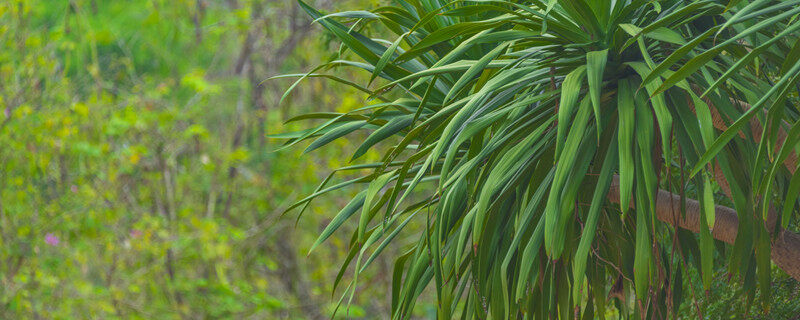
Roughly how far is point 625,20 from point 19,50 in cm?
381

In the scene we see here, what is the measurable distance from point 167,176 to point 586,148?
14.0 feet

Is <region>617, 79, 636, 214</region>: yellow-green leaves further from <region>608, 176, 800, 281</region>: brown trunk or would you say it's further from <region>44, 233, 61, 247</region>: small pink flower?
<region>44, 233, 61, 247</region>: small pink flower

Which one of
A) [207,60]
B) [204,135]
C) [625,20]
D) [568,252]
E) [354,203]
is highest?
[625,20]

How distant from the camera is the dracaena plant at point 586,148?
1470 mm

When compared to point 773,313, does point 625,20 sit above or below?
above

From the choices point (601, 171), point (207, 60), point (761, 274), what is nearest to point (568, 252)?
point (601, 171)

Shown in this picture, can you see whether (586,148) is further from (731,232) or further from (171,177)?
(171,177)

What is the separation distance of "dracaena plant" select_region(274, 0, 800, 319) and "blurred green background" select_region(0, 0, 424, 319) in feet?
8.58

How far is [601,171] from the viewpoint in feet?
5.12

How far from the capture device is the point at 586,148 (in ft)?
5.24

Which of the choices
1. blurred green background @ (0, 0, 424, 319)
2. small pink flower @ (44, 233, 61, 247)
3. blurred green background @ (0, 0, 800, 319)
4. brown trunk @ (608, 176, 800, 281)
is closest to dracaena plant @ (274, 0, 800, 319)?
brown trunk @ (608, 176, 800, 281)

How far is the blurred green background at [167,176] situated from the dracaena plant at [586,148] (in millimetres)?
2617

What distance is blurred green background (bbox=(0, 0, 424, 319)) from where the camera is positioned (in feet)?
15.2

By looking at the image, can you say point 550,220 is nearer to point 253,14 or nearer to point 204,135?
point 204,135
